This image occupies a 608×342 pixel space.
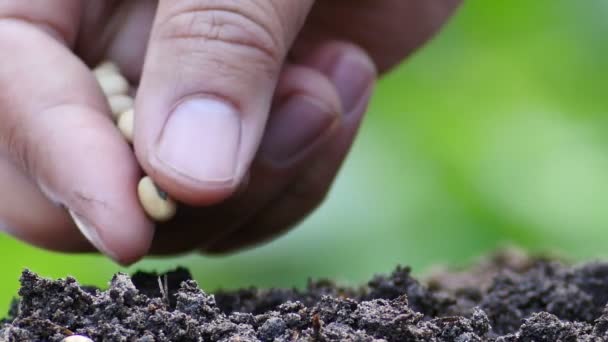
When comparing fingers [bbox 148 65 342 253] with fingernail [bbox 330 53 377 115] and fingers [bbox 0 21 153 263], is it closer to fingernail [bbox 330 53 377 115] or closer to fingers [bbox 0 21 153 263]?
fingernail [bbox 330 53 377 115]

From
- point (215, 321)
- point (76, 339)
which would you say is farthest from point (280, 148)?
point (76, 339)

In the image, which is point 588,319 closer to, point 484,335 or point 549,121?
point 484,335

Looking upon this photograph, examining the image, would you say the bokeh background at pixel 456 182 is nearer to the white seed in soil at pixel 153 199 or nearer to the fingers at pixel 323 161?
the fingers at pixel 323 161

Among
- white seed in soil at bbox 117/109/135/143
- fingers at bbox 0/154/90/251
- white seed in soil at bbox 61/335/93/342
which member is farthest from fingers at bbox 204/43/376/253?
white seed in soil at bbox 61/335/93/342

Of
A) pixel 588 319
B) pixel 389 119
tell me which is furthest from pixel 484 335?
pixel 389 119

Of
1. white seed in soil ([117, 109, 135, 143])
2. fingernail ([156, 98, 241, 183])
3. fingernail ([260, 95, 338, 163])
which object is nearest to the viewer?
fingernail ([156, 98, 241, 183])

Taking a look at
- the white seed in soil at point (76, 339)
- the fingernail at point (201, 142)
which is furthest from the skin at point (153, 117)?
the white seed in soil at point (76, 339)

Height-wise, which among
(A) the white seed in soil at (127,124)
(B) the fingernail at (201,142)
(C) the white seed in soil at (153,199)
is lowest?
(C) the white seed in soil at (153,199)
